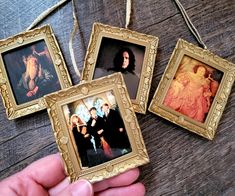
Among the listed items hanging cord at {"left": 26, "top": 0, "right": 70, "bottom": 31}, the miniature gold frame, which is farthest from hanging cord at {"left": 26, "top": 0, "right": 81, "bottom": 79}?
the miniature gold frame

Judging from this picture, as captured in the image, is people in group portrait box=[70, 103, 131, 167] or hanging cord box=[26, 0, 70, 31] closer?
people in group portrait box=[70, 103, 131, 167]

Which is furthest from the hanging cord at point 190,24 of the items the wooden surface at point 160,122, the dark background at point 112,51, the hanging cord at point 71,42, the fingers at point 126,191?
the fingers at point 126,191

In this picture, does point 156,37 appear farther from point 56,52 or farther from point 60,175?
point 60,175

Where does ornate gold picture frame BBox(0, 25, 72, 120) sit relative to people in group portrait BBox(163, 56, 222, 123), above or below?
above

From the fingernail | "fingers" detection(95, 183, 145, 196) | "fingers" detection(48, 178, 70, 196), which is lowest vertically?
"fingers" detection(95, 183, 145, 196)

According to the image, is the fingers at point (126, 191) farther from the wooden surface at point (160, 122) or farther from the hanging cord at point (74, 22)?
the hanging cord at point (74, 22)

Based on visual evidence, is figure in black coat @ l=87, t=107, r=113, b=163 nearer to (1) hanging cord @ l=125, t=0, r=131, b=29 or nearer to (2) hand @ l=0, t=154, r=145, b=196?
(2) hand @ l=0, t=154, r=145, b=196
